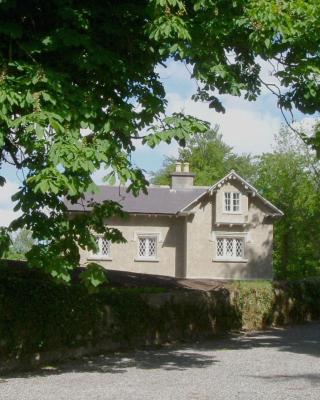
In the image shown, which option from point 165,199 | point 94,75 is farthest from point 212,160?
point 94,75

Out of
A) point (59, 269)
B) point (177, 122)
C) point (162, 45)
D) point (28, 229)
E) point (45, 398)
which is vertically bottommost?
point (45, 398)

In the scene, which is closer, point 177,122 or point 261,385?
point 177,122

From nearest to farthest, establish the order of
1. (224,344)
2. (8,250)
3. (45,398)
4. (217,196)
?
(45,398)
(8,250)
(224,344)
(217,196)

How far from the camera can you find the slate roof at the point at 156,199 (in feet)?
134

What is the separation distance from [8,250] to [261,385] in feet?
16.9

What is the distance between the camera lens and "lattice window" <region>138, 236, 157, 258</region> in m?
41.2

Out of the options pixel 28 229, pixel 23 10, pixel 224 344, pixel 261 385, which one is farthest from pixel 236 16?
pixel 224 344

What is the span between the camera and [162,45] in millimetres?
11328

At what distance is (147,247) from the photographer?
41219mm

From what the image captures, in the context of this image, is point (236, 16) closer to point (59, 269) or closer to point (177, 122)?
point (177, 122)

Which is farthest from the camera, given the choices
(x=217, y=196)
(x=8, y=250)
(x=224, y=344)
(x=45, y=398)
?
(x=217, y=196)

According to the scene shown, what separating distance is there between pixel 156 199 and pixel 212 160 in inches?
1641

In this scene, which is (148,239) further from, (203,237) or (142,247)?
(203,237)

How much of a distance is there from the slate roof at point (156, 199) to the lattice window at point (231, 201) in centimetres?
148
